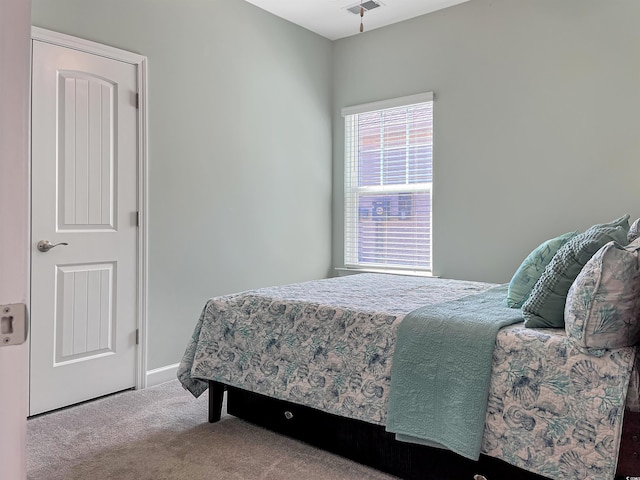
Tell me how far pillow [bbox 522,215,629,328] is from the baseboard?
7.97ft

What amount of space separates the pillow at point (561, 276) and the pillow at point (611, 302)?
0.16 m

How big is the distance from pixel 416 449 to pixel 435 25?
328 centimetres

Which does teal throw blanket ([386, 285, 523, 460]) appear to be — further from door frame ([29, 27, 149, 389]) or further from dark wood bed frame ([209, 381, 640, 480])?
door frame ([29, 27, 149, 389])

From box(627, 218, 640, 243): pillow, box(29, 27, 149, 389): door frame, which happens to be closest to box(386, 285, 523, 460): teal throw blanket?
box(627, 218, 640, 243): pillow

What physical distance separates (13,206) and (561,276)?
1.68 metres

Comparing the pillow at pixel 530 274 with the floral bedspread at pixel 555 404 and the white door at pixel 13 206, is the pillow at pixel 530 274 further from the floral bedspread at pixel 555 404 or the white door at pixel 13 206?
the white door at pixel 13 206

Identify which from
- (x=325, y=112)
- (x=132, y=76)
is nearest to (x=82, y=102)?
(x=132, y=76)

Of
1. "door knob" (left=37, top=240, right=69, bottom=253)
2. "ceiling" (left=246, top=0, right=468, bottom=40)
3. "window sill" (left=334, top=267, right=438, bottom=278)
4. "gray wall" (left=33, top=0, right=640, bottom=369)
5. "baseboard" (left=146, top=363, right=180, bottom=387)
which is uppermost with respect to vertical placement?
"ceiling" (left=246, top=0, right=468, bottom=40)

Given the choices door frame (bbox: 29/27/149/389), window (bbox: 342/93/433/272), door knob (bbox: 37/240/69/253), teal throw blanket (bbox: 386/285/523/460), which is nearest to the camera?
teal throw blanket (bbox: 386/285/523/460)

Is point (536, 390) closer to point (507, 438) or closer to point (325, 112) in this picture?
point (507, 438)

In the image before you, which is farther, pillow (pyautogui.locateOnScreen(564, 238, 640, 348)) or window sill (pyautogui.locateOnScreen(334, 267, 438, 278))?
window sill (pyautogui.locateOnScreen(334, 267, 438, 278))

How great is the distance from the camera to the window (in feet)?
13.4

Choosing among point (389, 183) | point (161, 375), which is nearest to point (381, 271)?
point (389, 183)

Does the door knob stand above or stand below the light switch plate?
above
